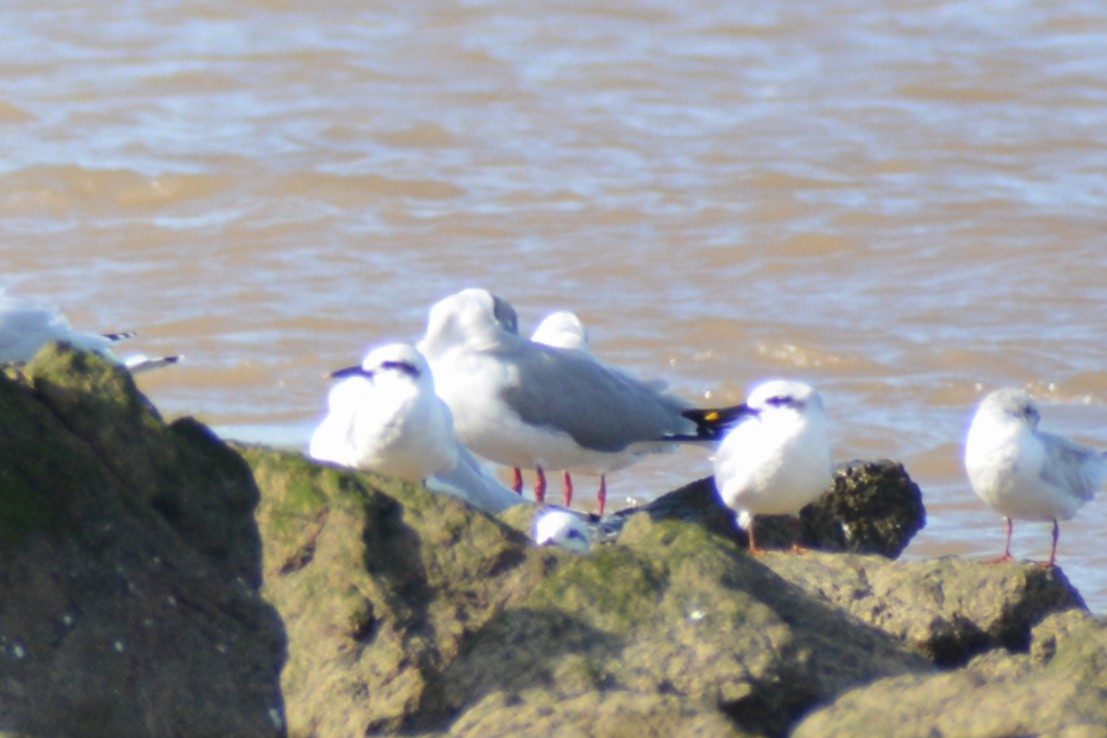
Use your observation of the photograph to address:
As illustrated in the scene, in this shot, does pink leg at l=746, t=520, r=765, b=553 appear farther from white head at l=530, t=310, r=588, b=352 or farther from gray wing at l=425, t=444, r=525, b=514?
white head at l=530, t=310, r=588, b=352

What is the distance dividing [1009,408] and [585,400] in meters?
1.76

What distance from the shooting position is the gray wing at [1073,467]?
22.0ft

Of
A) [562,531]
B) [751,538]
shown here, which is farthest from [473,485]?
[562,531]

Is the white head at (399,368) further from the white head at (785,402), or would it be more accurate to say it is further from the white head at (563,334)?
the white head at (563,334)

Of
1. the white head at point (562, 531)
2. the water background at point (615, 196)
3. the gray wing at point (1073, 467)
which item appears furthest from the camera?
the water background at point (615, 196)

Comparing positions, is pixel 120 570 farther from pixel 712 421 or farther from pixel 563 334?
A: pixel 563 334

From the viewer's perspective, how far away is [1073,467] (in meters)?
6.85

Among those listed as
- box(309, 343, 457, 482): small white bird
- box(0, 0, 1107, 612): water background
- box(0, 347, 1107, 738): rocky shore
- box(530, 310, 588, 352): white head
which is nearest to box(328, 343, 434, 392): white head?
box(309, 343, 457, 482): small white bird

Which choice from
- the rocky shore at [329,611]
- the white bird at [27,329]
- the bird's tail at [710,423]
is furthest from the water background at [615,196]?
the rocky shore at [329,611]

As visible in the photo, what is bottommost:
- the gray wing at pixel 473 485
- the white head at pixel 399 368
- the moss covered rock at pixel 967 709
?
the gray wing at pixel 473 485

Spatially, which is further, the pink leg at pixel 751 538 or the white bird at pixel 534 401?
the white bird at pixel 534 401

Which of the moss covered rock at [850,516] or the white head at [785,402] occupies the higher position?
the white head at [785,402]

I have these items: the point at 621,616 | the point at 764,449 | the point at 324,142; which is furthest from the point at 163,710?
the point at 324,142

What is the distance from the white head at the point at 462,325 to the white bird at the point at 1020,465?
6.40 feet
